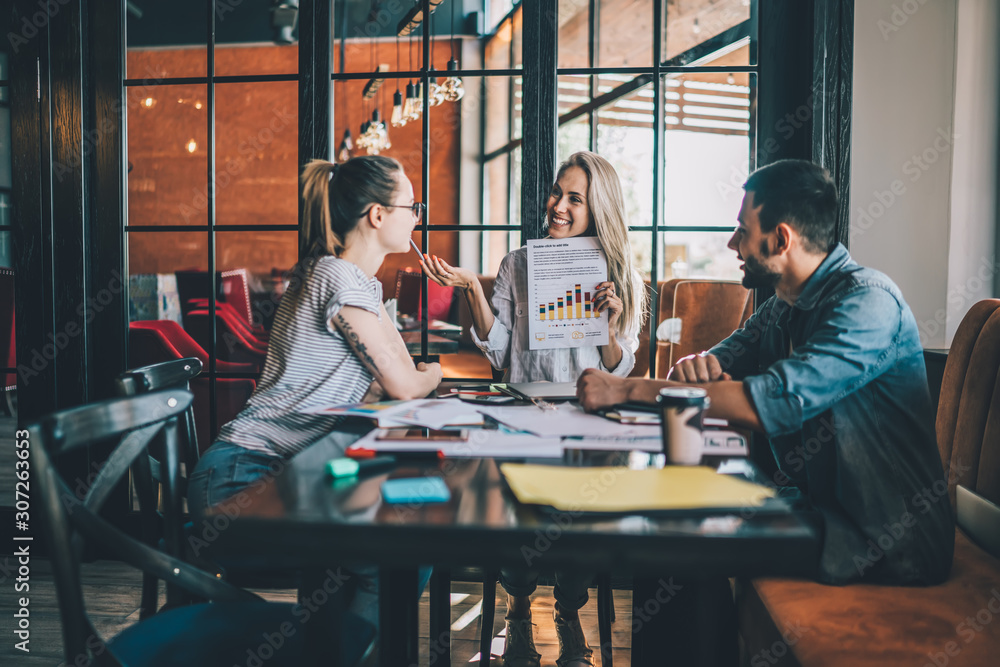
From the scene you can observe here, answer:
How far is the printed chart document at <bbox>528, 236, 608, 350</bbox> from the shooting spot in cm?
212

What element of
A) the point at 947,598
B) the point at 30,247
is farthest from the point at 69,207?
the point at 947,598

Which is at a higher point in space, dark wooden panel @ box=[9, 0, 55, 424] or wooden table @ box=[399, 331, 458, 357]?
dark wooden panel @ box=[9, 0, 55, 424]

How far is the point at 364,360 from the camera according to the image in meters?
1.62

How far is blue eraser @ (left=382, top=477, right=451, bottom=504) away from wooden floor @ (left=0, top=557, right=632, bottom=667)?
1379 millimetres

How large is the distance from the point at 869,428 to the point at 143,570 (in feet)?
4.28

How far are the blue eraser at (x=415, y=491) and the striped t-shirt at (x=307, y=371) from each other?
711 mm

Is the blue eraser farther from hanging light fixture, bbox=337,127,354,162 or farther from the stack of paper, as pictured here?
hanging light fixture, bbox=337,127,354,162

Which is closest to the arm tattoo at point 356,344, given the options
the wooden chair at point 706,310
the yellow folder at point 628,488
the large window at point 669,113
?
the yellow folder at point 628,488

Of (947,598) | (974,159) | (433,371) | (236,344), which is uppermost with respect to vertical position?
(974,159)

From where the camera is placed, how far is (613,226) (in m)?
2.20

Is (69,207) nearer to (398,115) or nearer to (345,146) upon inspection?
(398,115)

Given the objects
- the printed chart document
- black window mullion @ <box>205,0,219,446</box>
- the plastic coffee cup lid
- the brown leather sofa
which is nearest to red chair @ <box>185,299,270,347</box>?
black window mullion @ <box>205,0,219,446</box>

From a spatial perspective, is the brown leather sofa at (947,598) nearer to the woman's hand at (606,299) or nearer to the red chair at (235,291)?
the woman's hand at (606,299)

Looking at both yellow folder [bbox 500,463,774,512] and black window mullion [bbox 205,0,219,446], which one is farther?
black window mullion [bbox 205,0,219,446]
